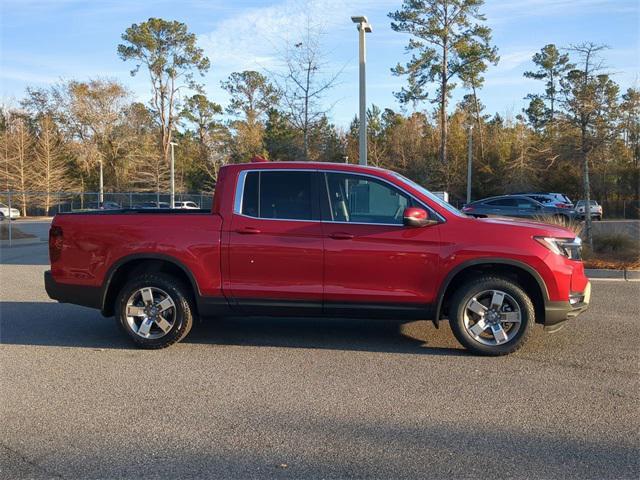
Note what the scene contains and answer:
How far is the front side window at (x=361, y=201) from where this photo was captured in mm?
5684

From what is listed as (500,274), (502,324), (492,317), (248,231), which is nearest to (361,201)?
(248,231)

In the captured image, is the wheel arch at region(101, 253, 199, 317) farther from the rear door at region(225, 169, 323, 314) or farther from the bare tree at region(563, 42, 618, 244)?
the bare tree at region(563, 42, 618, 244)

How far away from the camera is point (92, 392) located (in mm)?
4703

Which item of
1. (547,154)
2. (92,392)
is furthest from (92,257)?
(547,154)

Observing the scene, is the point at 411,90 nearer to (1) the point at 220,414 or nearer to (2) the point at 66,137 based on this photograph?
(2) the point at 66,137

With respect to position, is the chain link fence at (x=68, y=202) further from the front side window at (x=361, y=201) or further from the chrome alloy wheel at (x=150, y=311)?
the front side window at (x=361, y=201)

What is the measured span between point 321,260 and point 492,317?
1793 mm

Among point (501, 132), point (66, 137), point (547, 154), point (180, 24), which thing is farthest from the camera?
point (66, 137)

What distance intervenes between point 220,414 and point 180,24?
53499 millimetres

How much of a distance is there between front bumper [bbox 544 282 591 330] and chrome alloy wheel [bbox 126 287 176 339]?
3783mm

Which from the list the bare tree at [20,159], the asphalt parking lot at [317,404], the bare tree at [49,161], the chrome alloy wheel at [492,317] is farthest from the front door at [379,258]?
the bare tree at [20,159]

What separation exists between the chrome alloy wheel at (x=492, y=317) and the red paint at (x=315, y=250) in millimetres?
369

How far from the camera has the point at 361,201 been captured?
580 cm

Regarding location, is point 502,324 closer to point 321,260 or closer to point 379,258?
point 379,258
